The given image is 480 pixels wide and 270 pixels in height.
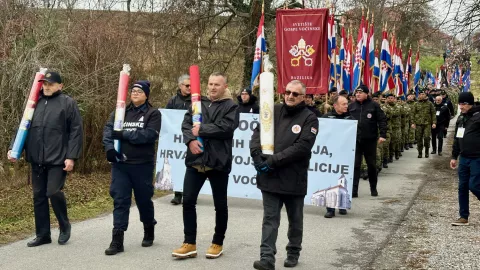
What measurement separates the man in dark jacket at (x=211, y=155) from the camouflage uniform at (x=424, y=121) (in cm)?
1312

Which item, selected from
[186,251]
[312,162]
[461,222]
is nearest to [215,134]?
[186,251]

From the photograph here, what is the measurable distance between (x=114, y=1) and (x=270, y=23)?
20.7 ft

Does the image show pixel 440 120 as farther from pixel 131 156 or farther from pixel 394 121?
pixel 131 156

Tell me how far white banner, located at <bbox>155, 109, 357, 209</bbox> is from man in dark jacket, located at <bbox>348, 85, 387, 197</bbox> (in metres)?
1.29

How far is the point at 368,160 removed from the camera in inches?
429

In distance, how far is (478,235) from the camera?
7.91m

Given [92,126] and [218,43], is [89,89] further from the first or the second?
[218,43]

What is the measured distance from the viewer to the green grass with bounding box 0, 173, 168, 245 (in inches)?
300

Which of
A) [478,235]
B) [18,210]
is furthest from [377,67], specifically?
[18,210]

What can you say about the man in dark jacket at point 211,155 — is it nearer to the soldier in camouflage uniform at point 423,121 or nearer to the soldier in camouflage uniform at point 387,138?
the soldier in camouflage uniform at point 387,138

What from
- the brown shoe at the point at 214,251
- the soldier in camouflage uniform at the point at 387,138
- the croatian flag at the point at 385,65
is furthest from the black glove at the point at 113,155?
the croatian flag at the point at 385,65

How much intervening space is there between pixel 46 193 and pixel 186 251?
169cm

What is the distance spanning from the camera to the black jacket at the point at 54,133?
21.8ft

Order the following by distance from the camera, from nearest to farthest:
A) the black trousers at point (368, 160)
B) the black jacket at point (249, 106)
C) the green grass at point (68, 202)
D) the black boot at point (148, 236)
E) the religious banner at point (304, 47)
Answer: the black boot at point (148, 236) → the green grass at point (68, 202) → the black trousers at point (368, 160) → the black jacket at point (249, 106) → the religious banner at point (304, 47)
